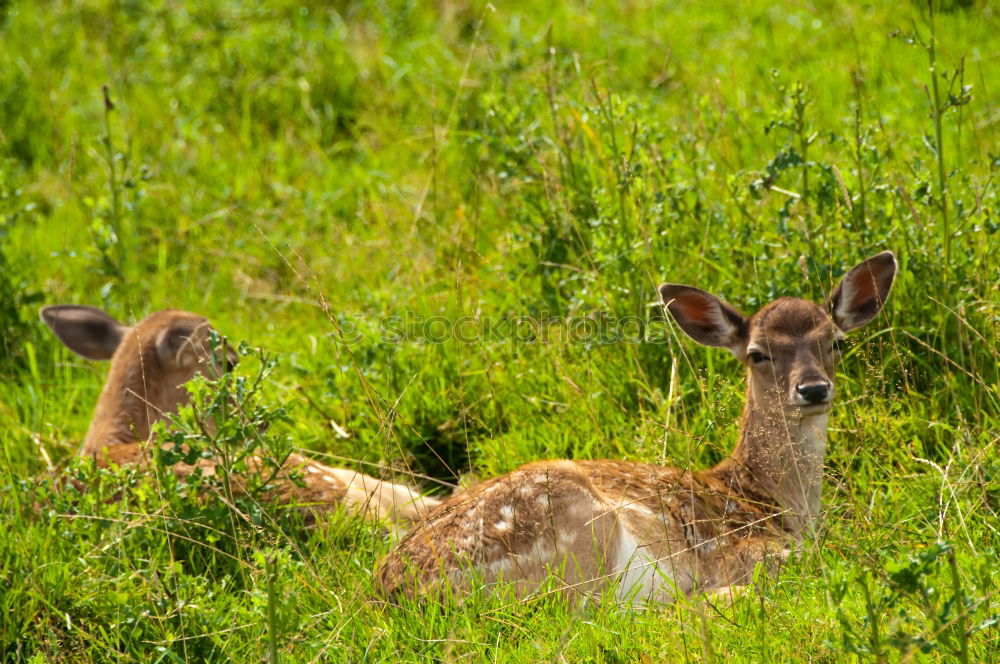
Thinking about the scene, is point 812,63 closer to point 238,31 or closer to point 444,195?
point 444,195

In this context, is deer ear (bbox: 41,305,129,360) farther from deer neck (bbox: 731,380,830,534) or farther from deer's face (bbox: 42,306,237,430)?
deer neck (bbox: 731,380,830,534)

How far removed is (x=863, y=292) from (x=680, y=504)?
3.53 ft

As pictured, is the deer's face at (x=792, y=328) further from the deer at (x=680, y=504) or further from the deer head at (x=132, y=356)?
the deer head at (x=132, y=356)

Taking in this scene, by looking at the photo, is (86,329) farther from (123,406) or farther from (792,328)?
(792,328)

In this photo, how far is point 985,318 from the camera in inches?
201

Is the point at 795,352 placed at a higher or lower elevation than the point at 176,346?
higher

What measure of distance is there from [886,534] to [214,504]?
2333mm

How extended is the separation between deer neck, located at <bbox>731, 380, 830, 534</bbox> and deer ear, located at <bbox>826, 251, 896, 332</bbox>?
40 centimetres

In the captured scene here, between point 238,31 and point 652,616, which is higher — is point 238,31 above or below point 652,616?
above

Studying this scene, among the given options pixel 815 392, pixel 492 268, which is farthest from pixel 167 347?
pixel 815 392

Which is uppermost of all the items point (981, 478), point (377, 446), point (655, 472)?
point (981, 478)

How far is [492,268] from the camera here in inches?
251

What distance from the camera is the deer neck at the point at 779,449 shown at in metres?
4.97

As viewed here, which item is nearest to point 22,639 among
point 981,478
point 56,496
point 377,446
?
point 56,496
